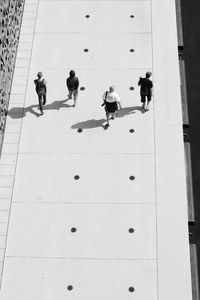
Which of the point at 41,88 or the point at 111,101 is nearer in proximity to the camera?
the point at 111,101

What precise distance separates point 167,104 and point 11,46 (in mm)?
6197

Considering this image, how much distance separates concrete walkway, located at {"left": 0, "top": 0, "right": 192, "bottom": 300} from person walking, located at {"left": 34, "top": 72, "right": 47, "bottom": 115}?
54cm

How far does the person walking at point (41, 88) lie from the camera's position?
57.9 feet

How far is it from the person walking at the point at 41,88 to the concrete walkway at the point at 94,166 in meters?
0.54

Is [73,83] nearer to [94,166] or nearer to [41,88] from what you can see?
[41,88]

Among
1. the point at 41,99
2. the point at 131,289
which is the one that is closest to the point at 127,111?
the point at 41,99

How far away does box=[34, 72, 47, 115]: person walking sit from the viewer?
17656 mm

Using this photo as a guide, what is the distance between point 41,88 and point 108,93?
232cm

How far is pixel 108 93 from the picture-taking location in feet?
57.3

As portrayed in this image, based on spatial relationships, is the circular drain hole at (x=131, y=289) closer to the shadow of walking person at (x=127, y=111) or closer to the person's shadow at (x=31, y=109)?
the shadow of walking person at (x=127, y=111)

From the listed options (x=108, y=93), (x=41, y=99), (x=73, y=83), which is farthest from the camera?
(x=41, y=99)

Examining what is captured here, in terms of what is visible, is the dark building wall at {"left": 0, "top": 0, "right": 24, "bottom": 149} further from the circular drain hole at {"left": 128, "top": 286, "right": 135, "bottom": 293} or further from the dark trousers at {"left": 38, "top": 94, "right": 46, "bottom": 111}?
the circular drain hole at {"left": 128, "top": 286, "right": 135, "bottom": 293}

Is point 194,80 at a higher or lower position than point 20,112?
higher

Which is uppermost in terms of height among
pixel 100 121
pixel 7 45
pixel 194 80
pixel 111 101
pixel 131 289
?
pixel 194 80
